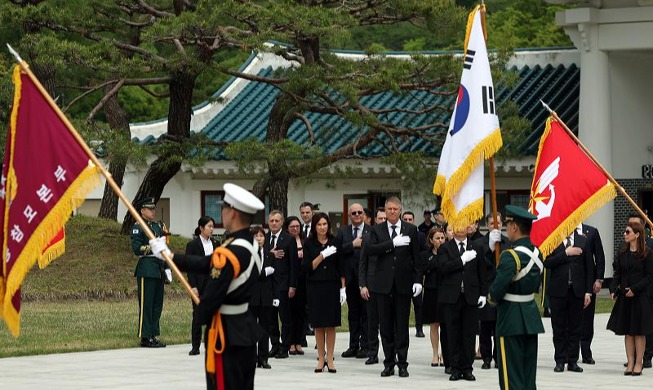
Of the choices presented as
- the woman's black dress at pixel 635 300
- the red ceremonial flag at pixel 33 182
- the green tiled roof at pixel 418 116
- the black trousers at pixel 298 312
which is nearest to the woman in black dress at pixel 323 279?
the black trousers at pixel 298 312

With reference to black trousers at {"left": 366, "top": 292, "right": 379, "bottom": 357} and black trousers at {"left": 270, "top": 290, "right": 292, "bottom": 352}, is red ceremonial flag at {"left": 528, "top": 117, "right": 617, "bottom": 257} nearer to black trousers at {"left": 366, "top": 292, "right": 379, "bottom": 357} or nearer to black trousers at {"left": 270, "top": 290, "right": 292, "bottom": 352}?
black trousers at {"left": 366, "top": 292, "right": 379, "bottom": 357}

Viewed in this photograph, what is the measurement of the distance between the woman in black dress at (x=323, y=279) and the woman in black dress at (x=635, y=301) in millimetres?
3266

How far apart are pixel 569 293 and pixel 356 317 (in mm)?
2912

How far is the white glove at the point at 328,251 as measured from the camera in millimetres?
17656

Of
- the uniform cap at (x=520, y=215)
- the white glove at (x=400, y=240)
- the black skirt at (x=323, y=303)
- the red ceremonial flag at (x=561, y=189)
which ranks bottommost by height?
the black skirt at (x=323, y=303)

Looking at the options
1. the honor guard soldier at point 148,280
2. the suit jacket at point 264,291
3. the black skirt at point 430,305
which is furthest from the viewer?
the honor guard soldier at point 148,280

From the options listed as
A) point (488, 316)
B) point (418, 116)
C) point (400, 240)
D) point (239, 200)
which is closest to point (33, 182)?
point (239, 200)

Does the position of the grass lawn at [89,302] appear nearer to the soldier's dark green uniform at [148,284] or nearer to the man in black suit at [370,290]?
the soldier's dark green uniform at [148,284]

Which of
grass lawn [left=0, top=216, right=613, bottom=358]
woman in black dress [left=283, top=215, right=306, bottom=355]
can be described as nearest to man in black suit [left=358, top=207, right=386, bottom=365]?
woman in black dress [left=283, top=215, right=306, bottom=355]

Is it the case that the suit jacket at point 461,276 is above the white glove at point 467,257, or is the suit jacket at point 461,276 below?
below

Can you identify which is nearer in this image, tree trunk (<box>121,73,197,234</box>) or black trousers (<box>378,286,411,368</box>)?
black trousers (<box>378,286,411,368</box>)

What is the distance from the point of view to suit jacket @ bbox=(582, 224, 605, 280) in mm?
17672

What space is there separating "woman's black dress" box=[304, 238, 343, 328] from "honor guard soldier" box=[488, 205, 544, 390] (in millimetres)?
4647

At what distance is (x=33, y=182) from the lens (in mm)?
11570
